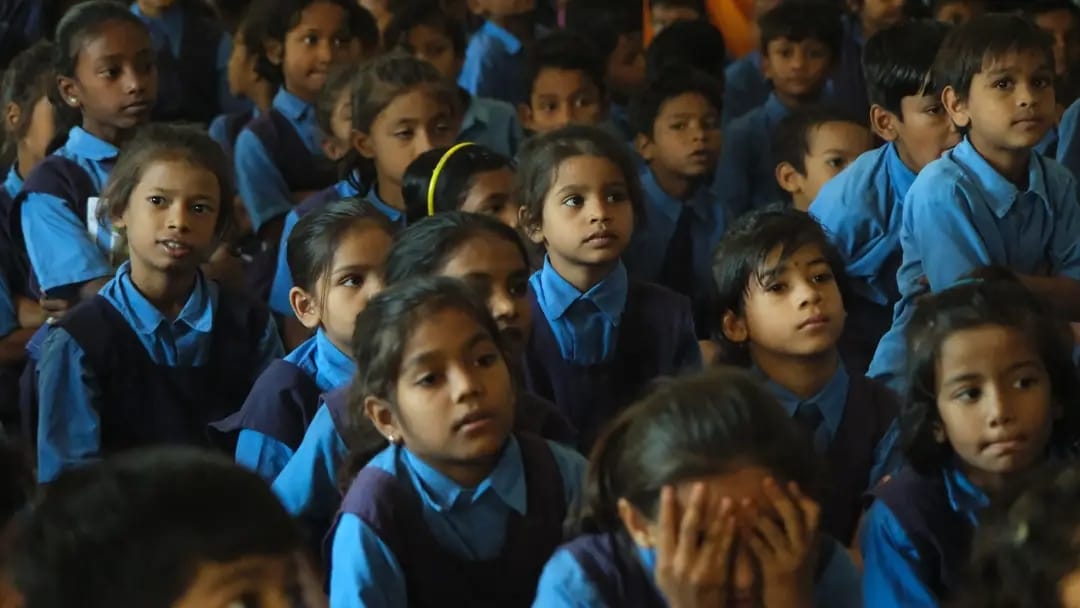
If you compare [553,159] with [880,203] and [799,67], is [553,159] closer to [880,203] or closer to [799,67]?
[880,203]

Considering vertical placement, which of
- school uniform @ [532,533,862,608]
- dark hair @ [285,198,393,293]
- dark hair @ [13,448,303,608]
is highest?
dark hair @ [285,198,393,293]

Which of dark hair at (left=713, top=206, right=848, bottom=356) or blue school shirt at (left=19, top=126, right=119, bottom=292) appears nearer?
dark hair at (left=713, top=206, right=848, bottom=356)

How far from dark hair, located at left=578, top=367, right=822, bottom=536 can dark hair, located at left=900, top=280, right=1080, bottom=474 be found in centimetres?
41

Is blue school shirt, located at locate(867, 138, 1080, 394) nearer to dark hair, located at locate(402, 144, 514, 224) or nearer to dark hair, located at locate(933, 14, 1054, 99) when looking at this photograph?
dark hair, located at locate(933, 14, 1054, 99)

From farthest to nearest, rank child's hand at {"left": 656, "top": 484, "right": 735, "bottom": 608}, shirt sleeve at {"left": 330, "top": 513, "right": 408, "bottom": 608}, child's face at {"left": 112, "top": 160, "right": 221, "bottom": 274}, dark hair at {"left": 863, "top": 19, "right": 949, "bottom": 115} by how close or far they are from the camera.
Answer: dark hair at {"left": 863, "top": 19, "right": 949, "bottom": 115}
child's face at {"left": 112, "top": 160, "right": 221, "bottom": 274}
shirt sleeve at {"left": 330, "top": 513, "right": 408, "bottom": 608}
child's hand at {"left": 656, "top": 484, "right": 735, "bottom": 608}

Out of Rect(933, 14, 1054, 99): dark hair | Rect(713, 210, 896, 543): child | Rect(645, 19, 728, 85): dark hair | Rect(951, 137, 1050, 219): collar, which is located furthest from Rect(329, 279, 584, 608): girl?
Rect(645, 19, 728, 85): dark hair

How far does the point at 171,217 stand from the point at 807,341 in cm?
99

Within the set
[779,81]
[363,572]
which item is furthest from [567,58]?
[363,572]

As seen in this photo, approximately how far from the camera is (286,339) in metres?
2.79

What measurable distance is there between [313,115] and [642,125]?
2.32 ft

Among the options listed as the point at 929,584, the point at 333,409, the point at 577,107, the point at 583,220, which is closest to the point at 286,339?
the point at 583,220

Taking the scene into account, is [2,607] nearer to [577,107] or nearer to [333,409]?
[333,409]

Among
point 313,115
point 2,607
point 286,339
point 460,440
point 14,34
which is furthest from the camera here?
point 14,34

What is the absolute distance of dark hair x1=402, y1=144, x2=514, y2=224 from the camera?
2.64 meters
